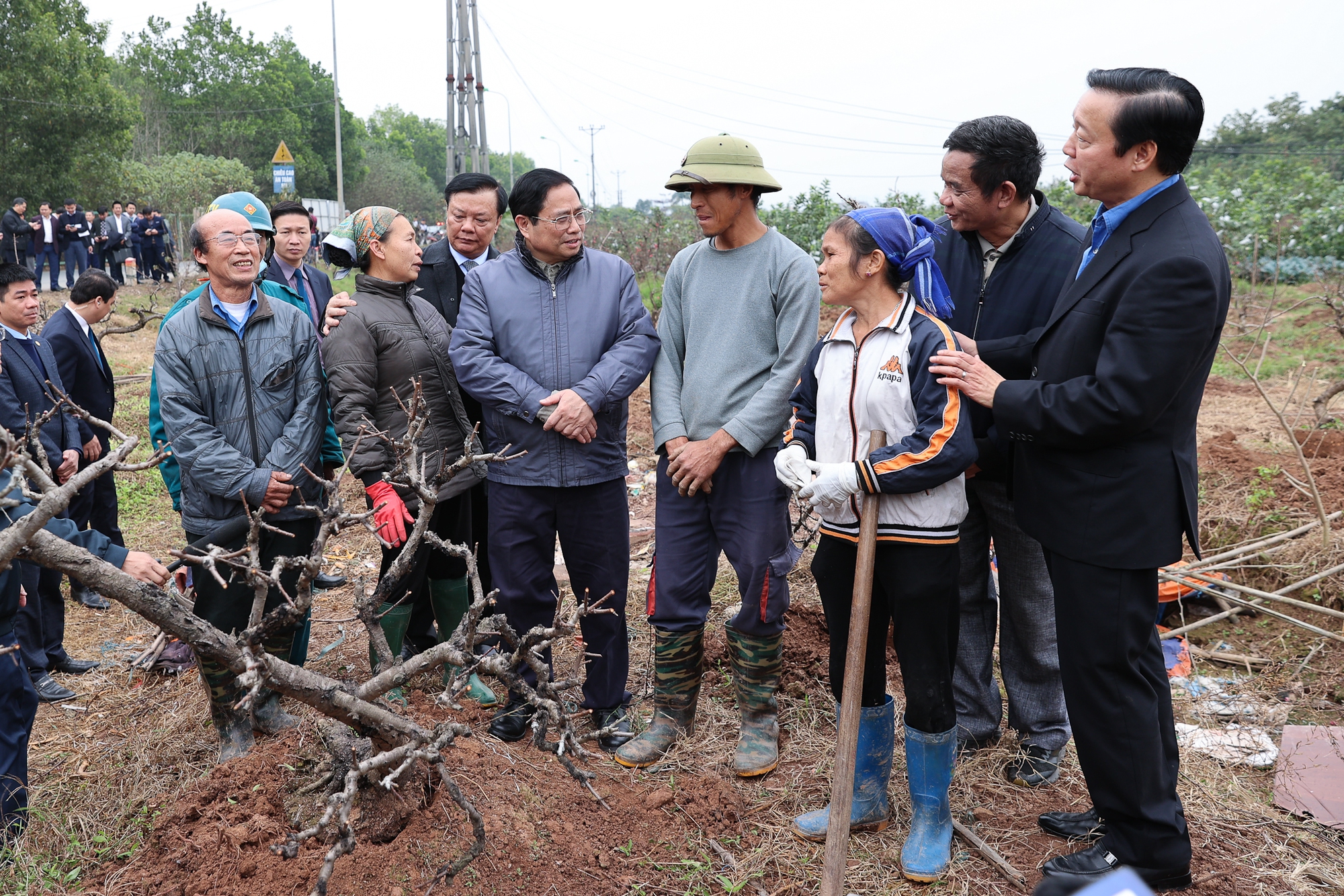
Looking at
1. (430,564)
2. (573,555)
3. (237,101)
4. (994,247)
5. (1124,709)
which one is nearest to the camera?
(1124,709)

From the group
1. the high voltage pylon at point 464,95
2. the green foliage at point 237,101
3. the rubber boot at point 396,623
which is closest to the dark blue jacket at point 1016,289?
the rubber boot at point 396,623

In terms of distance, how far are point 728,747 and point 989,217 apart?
2.11 m

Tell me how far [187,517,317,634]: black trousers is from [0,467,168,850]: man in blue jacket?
557 mm

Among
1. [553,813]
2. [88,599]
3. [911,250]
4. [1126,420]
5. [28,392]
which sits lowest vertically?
[88,599]

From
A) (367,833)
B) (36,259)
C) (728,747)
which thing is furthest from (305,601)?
(36,259)

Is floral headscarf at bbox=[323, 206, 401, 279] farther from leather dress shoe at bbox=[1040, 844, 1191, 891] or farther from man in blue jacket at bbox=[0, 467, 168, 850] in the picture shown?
leather dress shoe at bbox=[1040, 844, 1191, 891]

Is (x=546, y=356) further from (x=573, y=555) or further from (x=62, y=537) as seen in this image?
(x=62, y=537)

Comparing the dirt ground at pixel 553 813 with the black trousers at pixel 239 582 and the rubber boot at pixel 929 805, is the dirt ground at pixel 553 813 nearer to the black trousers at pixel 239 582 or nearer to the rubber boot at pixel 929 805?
the rubber boot at pixel 929 805

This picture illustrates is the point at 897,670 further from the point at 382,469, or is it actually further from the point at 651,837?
the point at 382,469

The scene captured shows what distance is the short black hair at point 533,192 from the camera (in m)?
3.33

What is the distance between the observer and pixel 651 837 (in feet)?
9.24

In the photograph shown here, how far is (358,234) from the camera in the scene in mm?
3537

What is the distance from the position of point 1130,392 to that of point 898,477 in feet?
2.00

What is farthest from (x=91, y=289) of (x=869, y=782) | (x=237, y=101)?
(x=237, y=101)
